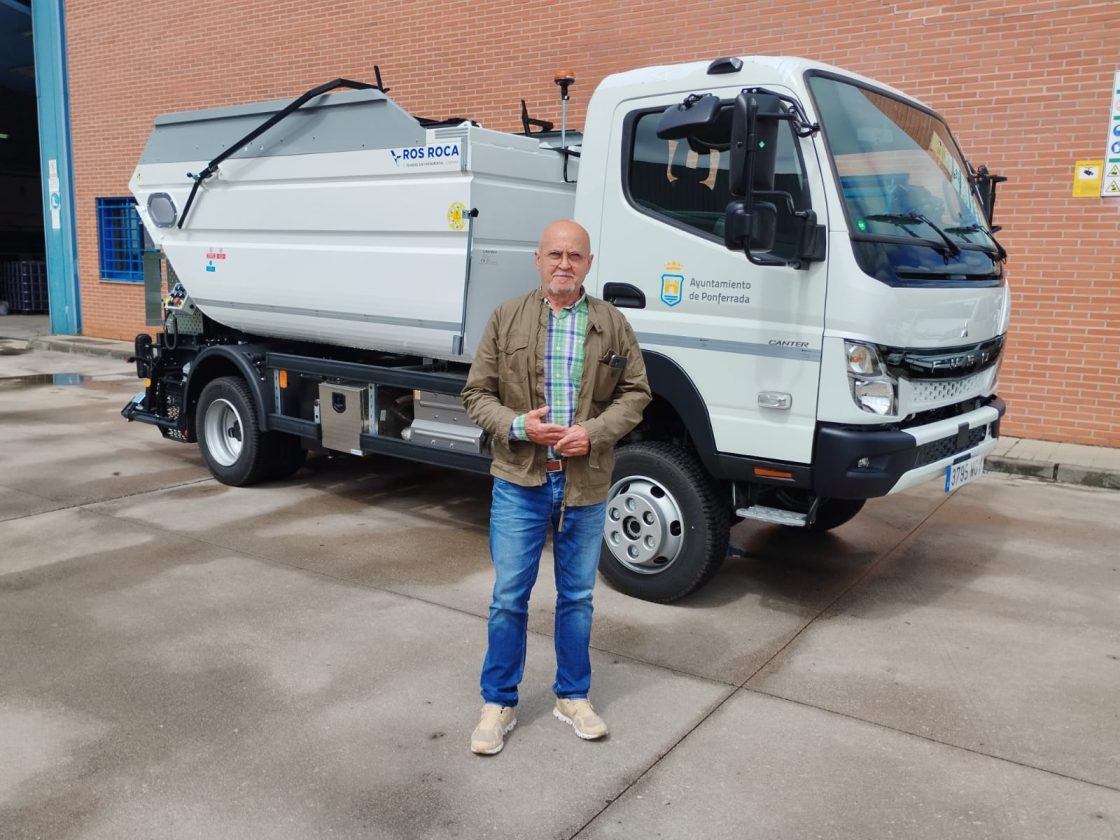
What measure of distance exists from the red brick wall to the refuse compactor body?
185 inches

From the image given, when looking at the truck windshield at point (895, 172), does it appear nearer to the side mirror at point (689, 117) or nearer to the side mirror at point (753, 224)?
the side mirror at point (753, 224)

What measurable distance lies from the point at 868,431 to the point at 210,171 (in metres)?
4.88

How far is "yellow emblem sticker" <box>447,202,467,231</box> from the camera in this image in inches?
211

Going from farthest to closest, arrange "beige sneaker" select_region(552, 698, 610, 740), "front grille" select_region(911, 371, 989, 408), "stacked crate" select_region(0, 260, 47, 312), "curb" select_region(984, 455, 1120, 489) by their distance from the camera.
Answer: "stacked crate" select_region(0, 260, 47, 312) → "curb" select_region(984, 455, 1120, 489) → "front grille" select_region(911, 371, 989, 408) → "beige sneaker" select_region(552, 698, 610, 740)

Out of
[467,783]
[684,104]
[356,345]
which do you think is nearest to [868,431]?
[684,104]

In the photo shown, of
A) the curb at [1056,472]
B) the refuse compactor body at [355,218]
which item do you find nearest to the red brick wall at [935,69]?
the curb at [1056,472]

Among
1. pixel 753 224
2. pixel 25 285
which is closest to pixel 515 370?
pixel 753 224

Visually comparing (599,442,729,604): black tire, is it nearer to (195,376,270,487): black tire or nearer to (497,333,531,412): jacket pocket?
(497,333,531,412): jacket pocket

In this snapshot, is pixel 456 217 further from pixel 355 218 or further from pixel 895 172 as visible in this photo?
pixel 895 172

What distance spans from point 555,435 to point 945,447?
2454 mm

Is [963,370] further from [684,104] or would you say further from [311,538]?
[311,538]

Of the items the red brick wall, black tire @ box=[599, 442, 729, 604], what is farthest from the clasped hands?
the red brick wall

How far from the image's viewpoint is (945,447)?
191 inches

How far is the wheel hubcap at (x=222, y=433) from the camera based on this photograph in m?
7.50
